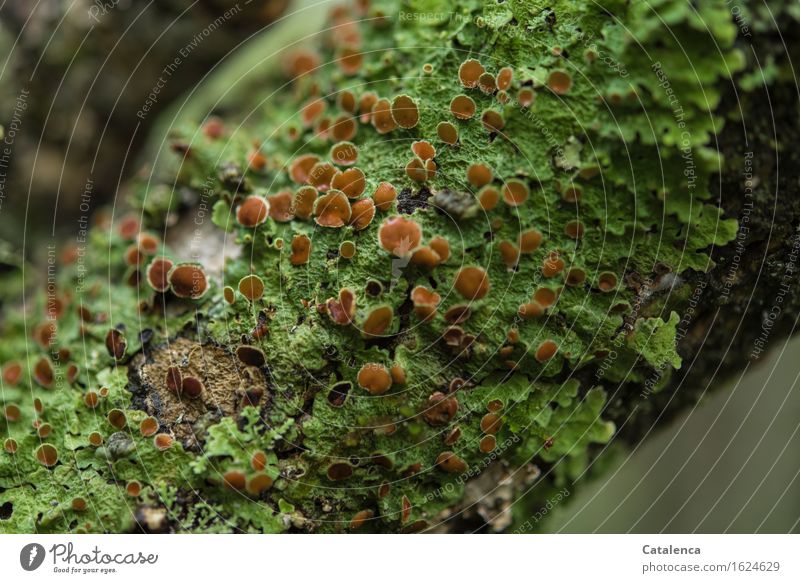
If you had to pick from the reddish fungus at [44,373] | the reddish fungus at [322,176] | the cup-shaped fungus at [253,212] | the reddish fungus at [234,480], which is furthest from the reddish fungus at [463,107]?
the reddish fungus at [44,373]

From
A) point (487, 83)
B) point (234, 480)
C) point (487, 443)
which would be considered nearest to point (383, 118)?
point (487, 83)

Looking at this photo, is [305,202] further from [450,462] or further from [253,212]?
[450,462]

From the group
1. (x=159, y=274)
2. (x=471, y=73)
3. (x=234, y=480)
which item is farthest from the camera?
(x=159, y=274)

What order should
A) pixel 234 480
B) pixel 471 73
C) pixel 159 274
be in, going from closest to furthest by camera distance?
pixel 234 480, pixel 471 73, pixel 159 274

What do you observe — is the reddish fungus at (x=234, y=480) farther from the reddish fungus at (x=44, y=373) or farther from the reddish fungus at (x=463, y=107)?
the reddish fungus at (x=463, y=107)

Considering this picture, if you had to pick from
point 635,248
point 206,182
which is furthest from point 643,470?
point 206,182

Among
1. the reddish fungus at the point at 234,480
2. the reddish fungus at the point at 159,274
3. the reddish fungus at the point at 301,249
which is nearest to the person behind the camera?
the reddish fungus at the point at 234,480

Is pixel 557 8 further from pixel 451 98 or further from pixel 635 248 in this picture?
pixel 635 248
